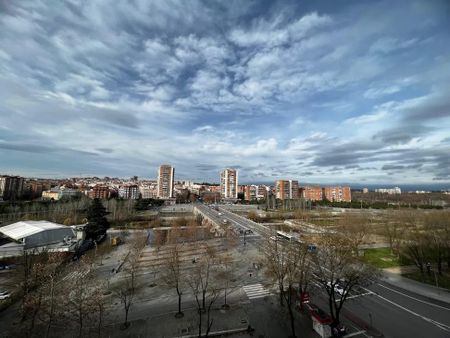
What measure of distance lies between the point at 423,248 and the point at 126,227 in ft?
167

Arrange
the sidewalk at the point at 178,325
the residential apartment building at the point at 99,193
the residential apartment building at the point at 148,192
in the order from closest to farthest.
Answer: the sidewalk at the point at 178,325
the residential apartment building at the point at 99,193
the residential apartment building at the point at 148,192

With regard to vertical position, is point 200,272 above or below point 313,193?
below

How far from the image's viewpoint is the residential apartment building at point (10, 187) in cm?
9329

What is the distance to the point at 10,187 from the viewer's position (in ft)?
325

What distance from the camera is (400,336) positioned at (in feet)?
51.6

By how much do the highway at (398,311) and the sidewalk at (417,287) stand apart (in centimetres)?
78

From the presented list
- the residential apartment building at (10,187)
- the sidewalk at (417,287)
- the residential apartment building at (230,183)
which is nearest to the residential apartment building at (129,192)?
the residential apartment building at (10,187)

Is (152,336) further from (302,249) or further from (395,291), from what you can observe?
(395,291)

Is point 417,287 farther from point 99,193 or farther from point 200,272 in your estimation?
point 99,193

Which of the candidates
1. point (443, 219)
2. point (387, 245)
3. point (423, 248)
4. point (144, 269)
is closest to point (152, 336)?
point (144, 269)

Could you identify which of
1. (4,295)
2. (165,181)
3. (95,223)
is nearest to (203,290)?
(4,295)

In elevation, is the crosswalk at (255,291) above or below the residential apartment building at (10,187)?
below

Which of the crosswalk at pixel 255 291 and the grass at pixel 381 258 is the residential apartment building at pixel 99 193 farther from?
the grass at pixel 381 258

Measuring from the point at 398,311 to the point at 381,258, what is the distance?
1544 centimetres
